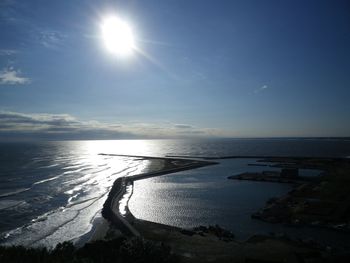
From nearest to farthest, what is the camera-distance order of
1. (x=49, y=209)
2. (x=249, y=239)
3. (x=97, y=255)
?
(x=97, y=255) → (x=249, y=239) → (x=49, y=209)

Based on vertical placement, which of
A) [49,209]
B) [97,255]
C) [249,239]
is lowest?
[49,209]

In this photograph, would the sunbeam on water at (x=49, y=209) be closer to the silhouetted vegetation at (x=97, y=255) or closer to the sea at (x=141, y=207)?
the sea at (x=141, y=207)

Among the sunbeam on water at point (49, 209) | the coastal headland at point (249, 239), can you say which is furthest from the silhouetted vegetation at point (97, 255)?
the sunbeam on water at point (49, 209)

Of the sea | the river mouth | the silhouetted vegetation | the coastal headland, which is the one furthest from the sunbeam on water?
the silhouetted vegetation

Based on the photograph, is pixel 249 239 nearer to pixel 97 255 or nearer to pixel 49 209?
pixel 97 255

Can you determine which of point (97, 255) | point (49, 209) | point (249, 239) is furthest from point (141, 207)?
point (97, 255)

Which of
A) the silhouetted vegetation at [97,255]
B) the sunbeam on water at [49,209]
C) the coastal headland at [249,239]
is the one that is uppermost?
the silhouetted vegetation at [97,255]

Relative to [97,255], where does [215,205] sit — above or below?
below

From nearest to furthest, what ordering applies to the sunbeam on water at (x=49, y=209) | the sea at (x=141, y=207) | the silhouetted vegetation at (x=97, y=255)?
the silhouetted vegetation at (x=97, y=255) < the sea at (x=141, y=207) < the sunbeam on water at (x=49, y=209)

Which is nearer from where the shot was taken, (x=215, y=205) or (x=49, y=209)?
(x=49, y=209)
